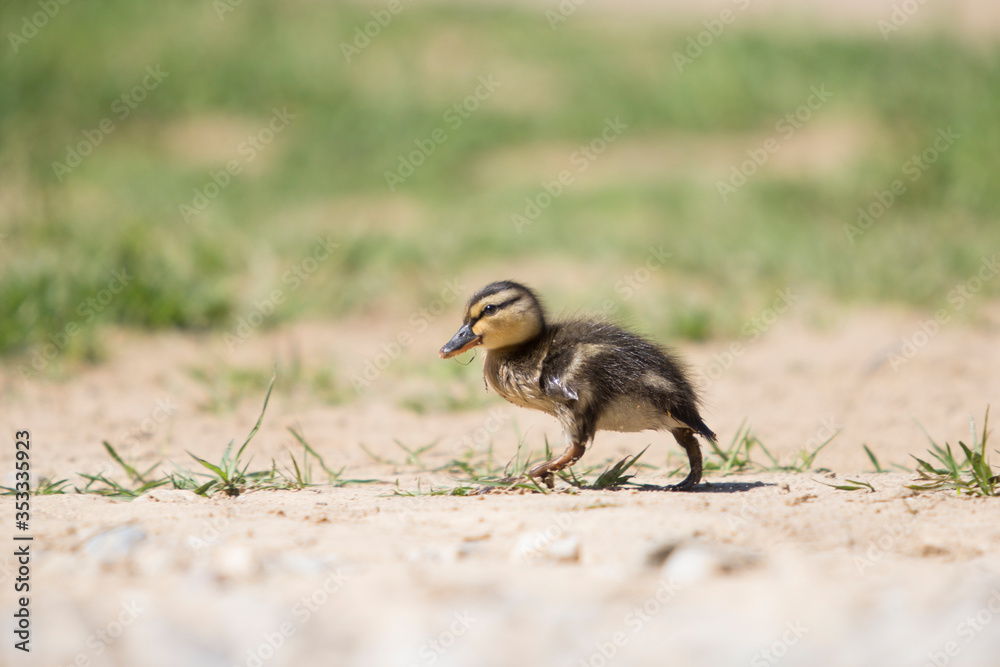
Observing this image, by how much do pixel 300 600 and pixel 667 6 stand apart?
17.9 m

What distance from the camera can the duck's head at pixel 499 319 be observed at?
373 cm
